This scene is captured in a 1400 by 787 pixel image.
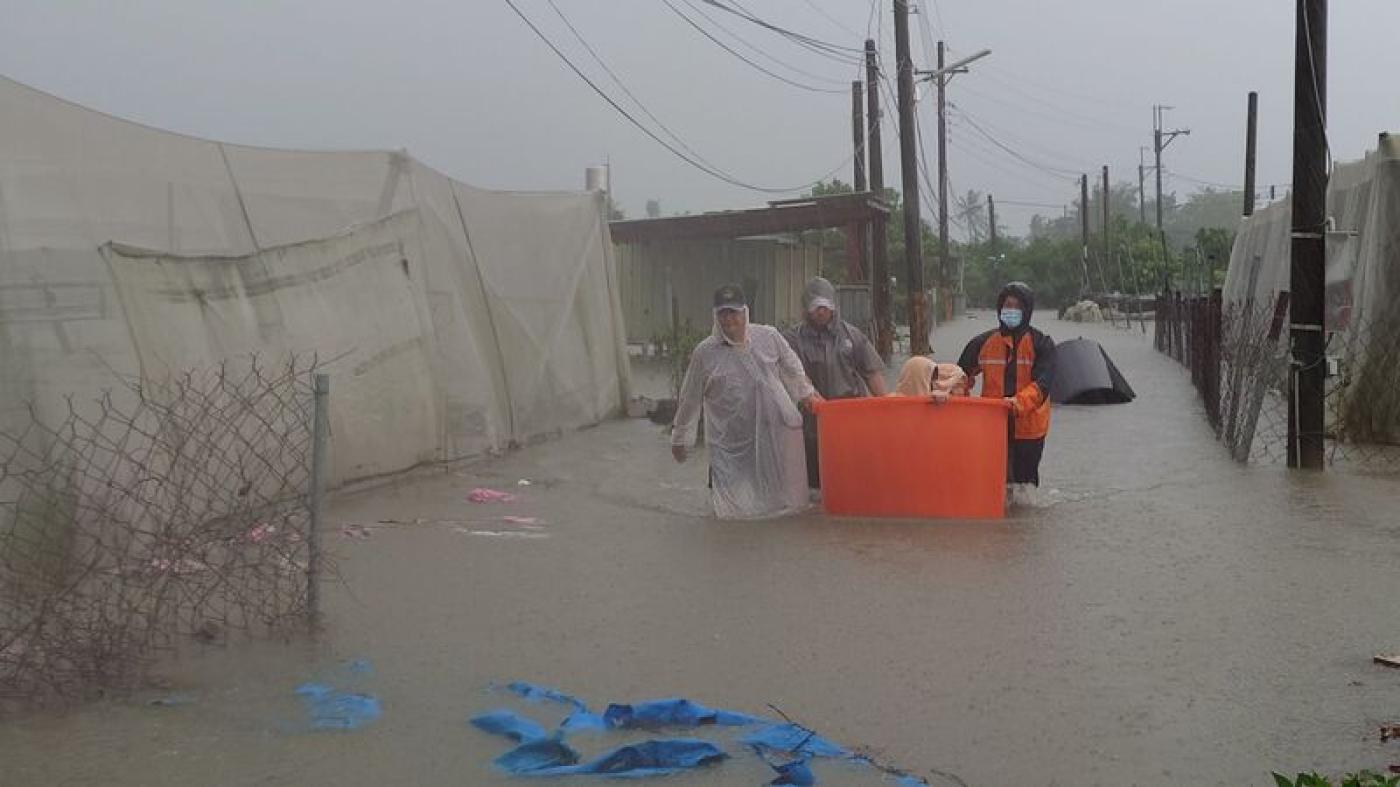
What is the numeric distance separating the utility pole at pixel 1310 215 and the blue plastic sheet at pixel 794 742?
7370 millimetres

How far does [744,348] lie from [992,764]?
5.03 meters

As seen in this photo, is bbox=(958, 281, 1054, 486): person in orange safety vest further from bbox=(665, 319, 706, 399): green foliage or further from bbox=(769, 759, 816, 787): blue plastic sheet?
bbox=(665, 319, 706, 399): green foliage

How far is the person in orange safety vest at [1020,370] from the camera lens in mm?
8969

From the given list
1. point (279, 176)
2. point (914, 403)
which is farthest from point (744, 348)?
point (279, 176)

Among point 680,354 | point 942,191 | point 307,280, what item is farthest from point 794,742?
point 942,191

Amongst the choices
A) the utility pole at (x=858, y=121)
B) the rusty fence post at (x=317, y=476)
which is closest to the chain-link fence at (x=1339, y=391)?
the rusty fence post at (x=317, y=476)

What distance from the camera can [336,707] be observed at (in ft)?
16.0

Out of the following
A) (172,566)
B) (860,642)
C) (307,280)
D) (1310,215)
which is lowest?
(860,642)

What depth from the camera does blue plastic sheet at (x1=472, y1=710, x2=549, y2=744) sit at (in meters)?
4.64

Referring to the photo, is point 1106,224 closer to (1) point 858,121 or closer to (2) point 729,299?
(1) point 858,121

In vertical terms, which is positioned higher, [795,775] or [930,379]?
[930,379]

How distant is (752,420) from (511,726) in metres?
4.72

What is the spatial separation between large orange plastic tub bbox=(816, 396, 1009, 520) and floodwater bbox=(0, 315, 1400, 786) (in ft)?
0.62

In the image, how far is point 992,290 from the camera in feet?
291
